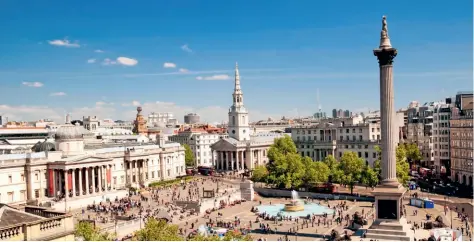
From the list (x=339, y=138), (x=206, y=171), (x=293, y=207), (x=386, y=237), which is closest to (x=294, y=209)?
(x=293, y=207)

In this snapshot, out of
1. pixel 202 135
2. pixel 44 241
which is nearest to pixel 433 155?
pixel 202 135

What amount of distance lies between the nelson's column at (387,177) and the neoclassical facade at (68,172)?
3828 centimetres

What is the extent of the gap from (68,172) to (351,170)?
38883 millimetres

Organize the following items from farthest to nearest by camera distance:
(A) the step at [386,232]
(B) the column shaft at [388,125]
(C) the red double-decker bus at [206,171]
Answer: (C) the red double-decker bus at [206,171] → (B) the column shaft at [388,125] → (A) the step at [386,232]

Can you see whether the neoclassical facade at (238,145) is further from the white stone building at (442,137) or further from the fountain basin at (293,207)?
the fountain basin at (293,207)

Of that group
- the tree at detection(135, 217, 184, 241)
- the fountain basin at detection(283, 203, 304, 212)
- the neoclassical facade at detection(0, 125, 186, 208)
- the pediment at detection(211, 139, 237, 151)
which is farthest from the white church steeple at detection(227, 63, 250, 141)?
the tree at detection(135, 217, 184, 241)

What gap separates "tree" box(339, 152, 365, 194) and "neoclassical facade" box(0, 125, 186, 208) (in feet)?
103

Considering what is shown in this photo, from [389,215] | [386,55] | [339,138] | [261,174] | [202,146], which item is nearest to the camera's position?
[389,215]

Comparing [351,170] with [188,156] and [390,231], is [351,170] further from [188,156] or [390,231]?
[188,156]

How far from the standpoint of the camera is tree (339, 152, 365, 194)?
72.9 metres

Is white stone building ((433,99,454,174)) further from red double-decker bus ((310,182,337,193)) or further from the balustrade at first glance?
the balustrade

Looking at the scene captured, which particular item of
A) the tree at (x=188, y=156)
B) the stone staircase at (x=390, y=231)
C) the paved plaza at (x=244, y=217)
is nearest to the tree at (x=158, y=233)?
the paved plaza at (x=244, y=217)

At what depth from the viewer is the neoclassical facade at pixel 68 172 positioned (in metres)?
69.1

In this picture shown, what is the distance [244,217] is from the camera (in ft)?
200
